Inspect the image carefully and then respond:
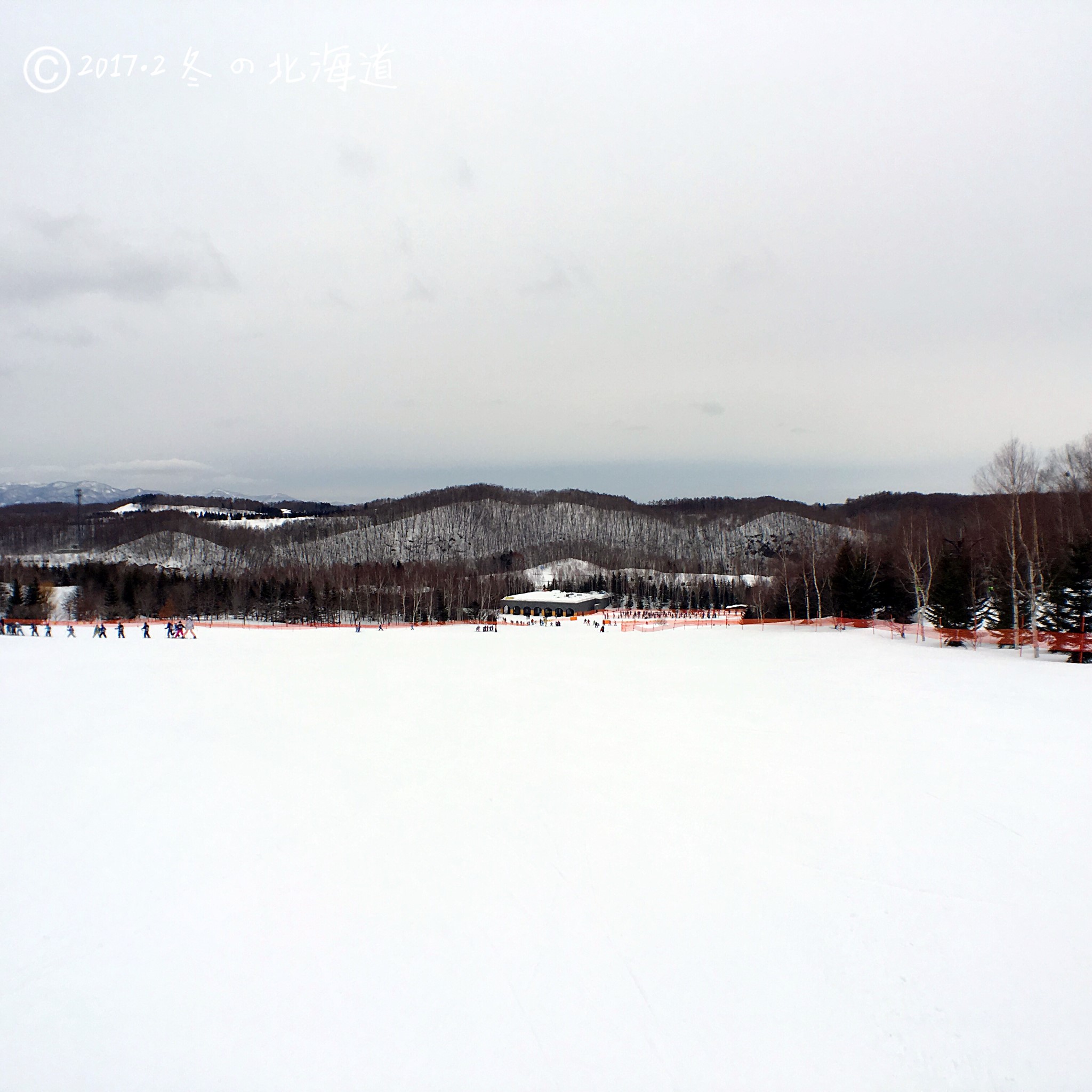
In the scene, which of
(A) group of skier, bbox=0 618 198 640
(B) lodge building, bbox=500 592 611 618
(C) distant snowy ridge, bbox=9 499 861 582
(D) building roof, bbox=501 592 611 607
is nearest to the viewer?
(A) group of skier, bbox=0 618 198 640

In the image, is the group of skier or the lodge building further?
the lodge building

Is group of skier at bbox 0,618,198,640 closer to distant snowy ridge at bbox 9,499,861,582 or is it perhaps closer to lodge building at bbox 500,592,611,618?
lodge building at bbox 500,592,611,618

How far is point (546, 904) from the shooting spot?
522 cm

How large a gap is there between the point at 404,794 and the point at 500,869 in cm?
214

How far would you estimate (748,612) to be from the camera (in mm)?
54281

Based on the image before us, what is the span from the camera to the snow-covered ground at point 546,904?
3893mm

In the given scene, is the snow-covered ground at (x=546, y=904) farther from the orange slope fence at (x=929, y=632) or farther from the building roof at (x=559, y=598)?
the building roof at (x=559, y=598)

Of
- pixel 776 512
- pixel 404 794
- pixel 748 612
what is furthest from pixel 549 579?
pixel 404 794

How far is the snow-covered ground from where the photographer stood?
12.8 feet

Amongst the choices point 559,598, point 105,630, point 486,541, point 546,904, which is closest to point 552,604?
point 559,598

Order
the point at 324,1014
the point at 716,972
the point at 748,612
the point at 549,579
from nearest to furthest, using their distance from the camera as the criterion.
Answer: the point at 324,1014, the point at 716,972, the point at 748,612, the point at 549,579

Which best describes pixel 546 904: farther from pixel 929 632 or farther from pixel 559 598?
pixel 559 598

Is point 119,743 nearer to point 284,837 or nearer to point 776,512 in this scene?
point 284,837

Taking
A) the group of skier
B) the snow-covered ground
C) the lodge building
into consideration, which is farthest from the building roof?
the snow-covered ground
